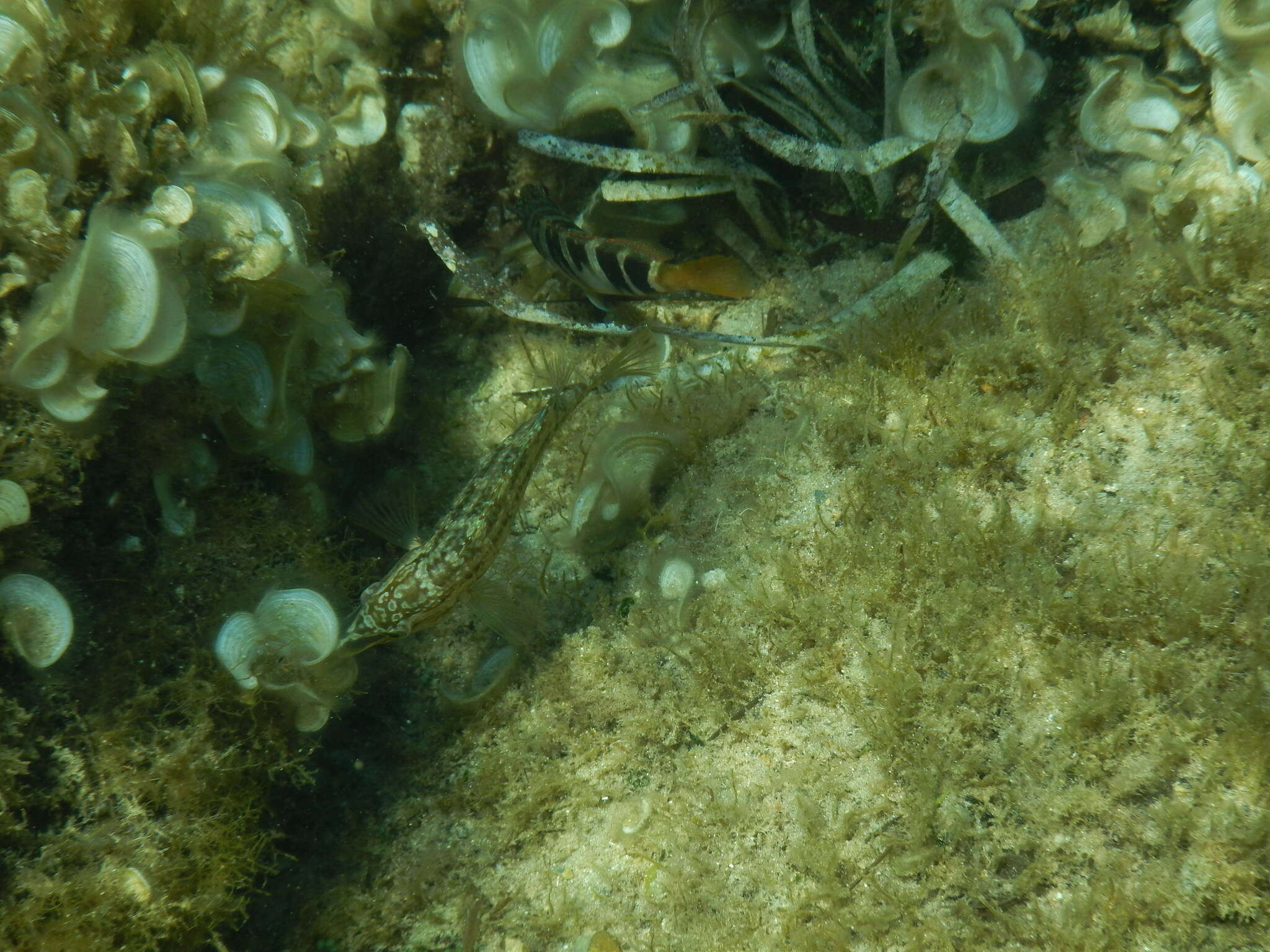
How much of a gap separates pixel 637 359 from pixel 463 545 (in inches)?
56.3

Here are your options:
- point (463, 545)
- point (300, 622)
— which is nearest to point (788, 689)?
point (463, 545)

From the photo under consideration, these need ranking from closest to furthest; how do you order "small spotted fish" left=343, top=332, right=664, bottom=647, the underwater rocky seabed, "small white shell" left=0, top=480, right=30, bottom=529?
"small white shell" left=0, top=480, right=30, bottom=529 → the underwater rocky seabed → "small spotted fish" left=343, top=332, right=664, bottom=647

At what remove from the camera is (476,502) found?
3.33m

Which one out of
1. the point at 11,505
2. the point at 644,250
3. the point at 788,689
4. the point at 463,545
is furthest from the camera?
the point at 644,250

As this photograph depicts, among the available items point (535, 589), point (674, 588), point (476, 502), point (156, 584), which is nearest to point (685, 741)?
point (674, 588)

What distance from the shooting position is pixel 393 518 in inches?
141

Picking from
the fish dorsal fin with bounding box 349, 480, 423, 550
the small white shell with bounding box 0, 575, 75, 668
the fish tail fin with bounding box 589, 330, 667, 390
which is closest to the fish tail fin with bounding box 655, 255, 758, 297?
the fish tail fin with bounding box 589, 330, 667, 390

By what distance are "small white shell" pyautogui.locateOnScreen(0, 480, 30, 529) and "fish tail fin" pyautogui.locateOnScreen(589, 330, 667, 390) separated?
230 cm

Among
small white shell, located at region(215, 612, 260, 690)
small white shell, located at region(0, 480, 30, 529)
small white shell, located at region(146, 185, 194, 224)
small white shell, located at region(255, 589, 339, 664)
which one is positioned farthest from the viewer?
small white shell, located at region(255, 589, 339, 664)

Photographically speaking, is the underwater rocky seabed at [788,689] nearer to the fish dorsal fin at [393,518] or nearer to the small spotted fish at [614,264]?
the fish dorsal fin at [393,518]

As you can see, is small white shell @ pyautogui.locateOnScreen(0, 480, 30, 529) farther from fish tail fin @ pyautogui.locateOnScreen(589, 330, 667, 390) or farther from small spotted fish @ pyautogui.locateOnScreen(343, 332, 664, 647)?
fish tail fin @ pyautogui.locateOnScreen(589, 330, 667, 390)

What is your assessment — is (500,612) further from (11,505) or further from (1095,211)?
(1095,211)

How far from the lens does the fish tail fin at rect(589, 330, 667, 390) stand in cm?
370

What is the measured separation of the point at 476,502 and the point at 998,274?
9.47ft
